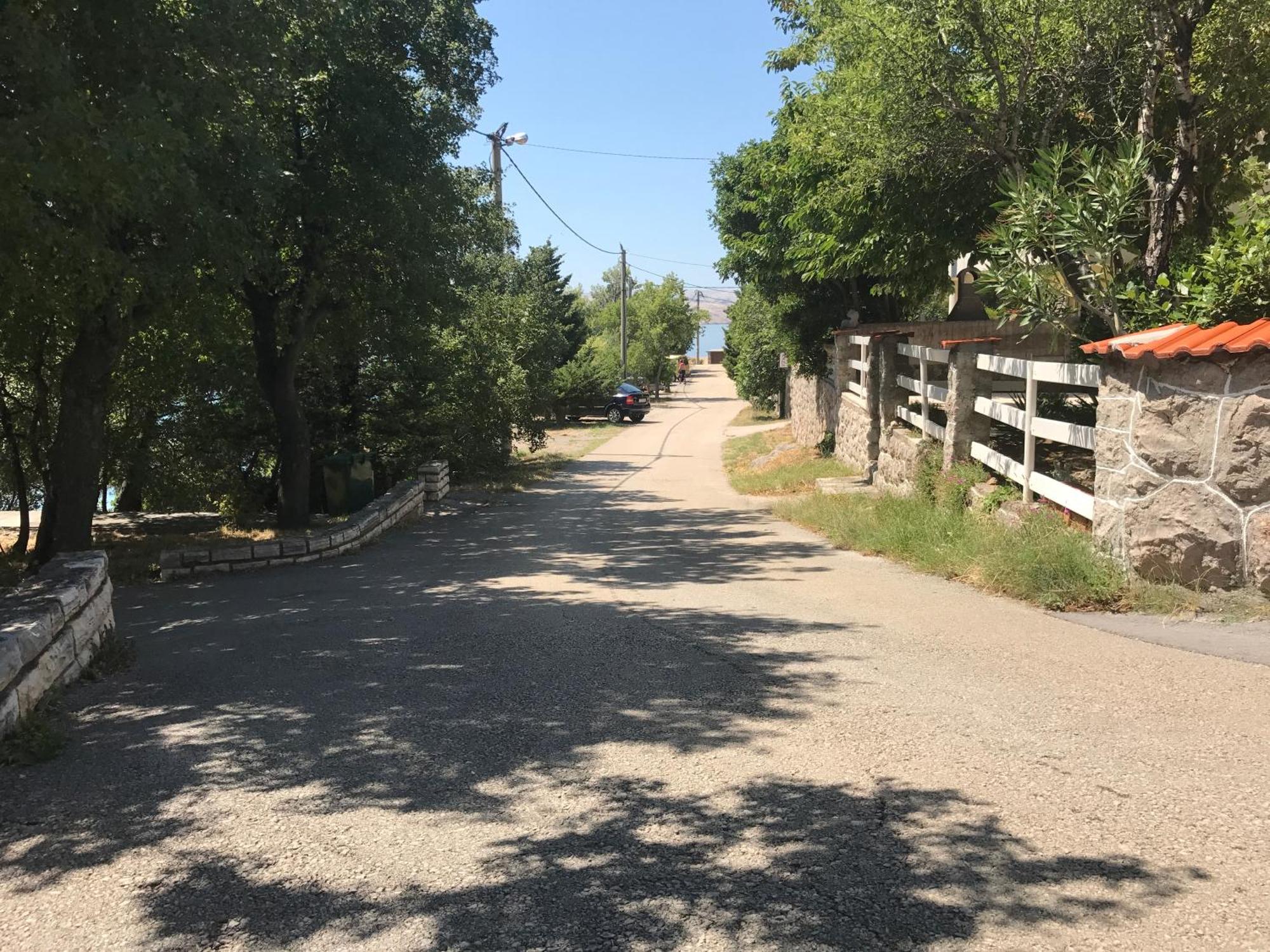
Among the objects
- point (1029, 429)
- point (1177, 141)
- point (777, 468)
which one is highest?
point (1177, 141)

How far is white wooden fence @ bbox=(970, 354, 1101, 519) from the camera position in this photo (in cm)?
748

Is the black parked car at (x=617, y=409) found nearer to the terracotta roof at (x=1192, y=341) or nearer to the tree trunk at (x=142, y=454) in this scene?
the tree trunk at (x=142, y=454)

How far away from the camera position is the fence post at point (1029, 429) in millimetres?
8219

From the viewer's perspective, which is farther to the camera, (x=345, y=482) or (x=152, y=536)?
(x=345, y=482)

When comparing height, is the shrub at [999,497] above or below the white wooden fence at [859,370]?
below

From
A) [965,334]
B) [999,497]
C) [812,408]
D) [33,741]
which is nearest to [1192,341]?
[999,497]

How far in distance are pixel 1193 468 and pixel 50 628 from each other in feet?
22.3

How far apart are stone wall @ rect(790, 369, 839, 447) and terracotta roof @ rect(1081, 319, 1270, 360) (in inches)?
445

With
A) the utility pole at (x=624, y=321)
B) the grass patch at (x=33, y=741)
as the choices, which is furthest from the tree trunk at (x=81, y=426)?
the utility pole at (x=624, y=321)

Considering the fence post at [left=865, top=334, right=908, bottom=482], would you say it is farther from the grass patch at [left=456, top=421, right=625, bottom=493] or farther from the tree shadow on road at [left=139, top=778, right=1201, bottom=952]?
the tree shadow on road at [left=139, top=778, right=1201, bottom=952]

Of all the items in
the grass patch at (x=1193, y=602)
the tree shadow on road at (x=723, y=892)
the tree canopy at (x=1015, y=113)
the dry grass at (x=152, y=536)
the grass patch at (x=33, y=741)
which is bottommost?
the dry grass at (x=152, y=536)

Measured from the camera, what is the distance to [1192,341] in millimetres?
6234

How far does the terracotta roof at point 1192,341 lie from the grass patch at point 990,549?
56.1 inches

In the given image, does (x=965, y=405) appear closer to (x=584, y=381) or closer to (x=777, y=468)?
(x=777, y=468)
